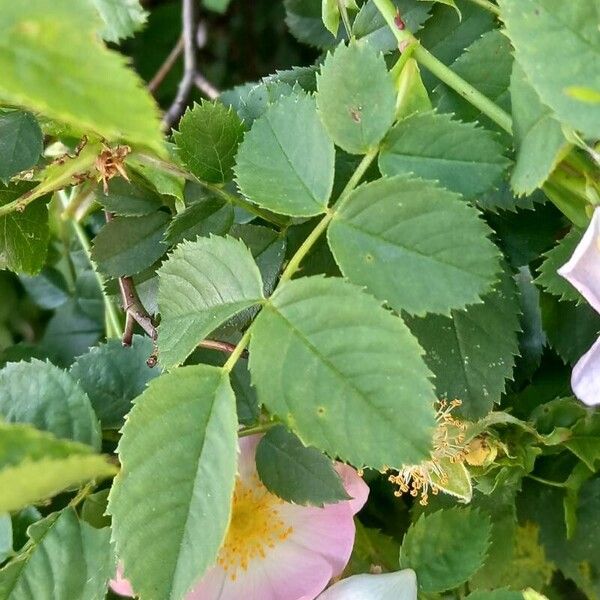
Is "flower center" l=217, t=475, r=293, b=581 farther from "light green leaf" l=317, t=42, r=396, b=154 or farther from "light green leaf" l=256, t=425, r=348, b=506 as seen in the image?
"light green leaf" l=317, t=42, r=396, b=154

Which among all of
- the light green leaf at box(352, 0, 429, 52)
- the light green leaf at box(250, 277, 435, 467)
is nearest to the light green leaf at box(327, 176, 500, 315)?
the light green leaf at box(250, 277, 435, 467)

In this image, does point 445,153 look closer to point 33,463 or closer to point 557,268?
point 557,268

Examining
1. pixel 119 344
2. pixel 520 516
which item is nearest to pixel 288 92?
pixel 119 344

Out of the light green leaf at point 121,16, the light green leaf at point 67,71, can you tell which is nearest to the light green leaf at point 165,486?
the light green leaf at point 67,71

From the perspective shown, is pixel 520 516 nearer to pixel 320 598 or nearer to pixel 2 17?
pixel 320 598

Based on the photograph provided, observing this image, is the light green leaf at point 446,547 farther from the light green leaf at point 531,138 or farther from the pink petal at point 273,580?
the light green leaf at point 531,138
